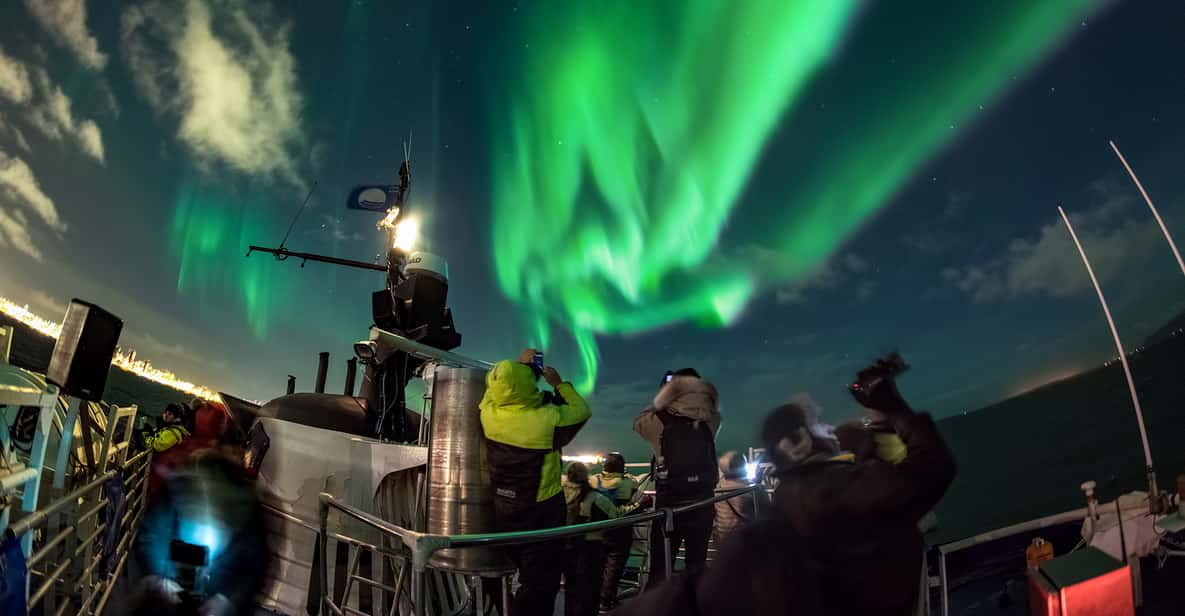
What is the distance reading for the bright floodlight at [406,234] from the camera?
43.1 feet

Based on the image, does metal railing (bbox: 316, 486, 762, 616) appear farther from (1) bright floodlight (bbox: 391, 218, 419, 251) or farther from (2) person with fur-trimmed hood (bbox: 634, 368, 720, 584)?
(1) bright floodlight (bbox: 391, 218, 419, 251)

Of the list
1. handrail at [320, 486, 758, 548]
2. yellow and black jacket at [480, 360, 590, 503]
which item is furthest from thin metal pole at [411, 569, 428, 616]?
yellow and black jacket at [480, 360, 590, 503]

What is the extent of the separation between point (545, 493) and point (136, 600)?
4.30 m

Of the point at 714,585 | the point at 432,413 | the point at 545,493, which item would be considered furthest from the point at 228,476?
the point at 714,585

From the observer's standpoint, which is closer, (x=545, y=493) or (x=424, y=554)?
(x=424, y=554)

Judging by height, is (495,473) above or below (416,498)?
above

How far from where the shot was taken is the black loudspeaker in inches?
171

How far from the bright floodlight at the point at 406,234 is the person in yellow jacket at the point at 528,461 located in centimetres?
914

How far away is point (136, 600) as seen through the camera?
5.29 metres

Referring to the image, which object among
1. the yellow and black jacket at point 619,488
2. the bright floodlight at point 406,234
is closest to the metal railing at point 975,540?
the yellow and black jacket at point 619,488

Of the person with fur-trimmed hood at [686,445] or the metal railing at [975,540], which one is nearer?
the metal railing at [975,540]

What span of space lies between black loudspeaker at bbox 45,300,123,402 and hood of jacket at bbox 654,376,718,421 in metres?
5.14

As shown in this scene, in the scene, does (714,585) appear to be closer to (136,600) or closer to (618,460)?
(136,600)

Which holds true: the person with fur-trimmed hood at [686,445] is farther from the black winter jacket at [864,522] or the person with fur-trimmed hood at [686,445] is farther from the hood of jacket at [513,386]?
the black winter jacket at [864,522]
